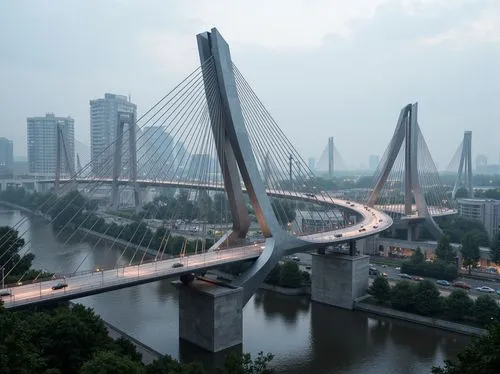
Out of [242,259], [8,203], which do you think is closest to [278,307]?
[242,259]

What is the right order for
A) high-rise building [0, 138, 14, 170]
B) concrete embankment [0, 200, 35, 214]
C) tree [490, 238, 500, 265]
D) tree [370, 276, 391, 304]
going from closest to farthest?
tree [370, 276, 391, 304] → tree [490, 238, 500, 265] → concrete embankment [0, 200, 35, 214] → high-rise building [0, 138, 14, 170]

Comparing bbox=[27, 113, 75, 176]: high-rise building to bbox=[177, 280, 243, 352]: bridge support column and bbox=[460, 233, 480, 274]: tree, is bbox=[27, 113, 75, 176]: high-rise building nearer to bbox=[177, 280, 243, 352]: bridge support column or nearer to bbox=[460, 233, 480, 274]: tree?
bbox=[460, 233, 480, 274]: tree

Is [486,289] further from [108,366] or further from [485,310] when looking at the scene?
[108,366]

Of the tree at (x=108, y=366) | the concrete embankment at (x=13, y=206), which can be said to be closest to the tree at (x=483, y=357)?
the tree at (x=108, y=366)

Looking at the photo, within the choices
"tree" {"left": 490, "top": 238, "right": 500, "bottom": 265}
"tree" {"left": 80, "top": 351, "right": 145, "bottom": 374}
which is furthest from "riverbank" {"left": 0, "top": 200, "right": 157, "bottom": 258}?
"tree" {"left": 490, "top": 238, "right": 500, "bottom": 265}

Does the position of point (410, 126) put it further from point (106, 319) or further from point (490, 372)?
point (490, 372)
